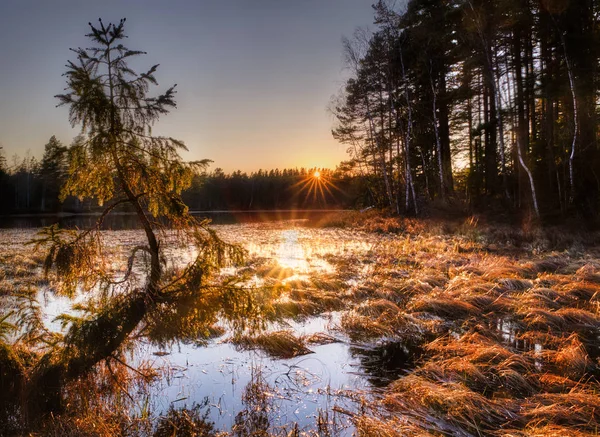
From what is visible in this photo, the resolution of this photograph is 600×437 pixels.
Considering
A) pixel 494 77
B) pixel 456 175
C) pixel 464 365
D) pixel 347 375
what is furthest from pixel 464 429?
pixel 456 175

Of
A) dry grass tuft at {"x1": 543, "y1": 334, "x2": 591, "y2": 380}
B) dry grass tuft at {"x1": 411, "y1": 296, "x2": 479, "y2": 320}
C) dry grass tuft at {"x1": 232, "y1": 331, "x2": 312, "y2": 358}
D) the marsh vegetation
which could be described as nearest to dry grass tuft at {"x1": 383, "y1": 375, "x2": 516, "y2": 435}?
the marsh vegetation

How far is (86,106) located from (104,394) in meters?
3.29

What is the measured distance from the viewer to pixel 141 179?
4.64 m

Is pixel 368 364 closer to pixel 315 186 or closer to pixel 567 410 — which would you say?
pixel 567 410

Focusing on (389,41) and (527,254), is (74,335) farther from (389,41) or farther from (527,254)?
(389,41)

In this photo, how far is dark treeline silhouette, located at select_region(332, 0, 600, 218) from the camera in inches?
637

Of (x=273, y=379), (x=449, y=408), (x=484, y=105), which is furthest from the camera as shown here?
(x=484, y=105)

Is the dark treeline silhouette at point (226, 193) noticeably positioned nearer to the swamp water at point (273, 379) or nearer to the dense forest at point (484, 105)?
the dense forest at point (484, 105)

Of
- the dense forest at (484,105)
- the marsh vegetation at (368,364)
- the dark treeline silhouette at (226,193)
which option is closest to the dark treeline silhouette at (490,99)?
the dense forest at (484,105)

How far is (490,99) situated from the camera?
22.2m

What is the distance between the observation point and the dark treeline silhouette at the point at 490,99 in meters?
16.2

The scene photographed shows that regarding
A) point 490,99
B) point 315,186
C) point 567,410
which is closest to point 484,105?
point 490,99

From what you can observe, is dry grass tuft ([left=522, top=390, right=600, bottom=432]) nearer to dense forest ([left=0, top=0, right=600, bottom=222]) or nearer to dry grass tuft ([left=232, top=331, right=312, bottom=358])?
dry grass tuft ([left=232, top=331, right=312, bottom=358])

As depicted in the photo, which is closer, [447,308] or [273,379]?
[273,379]
